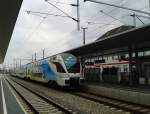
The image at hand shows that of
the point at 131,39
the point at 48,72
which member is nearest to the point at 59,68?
the point at 48,72

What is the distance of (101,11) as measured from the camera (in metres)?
22.9

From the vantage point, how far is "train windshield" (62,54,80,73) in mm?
26125

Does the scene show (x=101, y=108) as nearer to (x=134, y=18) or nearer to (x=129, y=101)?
(x=129, y=101)

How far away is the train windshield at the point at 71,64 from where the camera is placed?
1029 inches

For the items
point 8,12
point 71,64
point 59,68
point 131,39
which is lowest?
point 59,68

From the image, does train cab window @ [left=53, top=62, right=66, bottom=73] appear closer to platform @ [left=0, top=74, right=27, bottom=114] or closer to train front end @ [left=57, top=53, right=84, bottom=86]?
train front end @ [left=57, top=53, right=84, bottom=86]

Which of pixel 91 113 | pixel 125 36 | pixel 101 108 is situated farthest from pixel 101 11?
pixel 91 113

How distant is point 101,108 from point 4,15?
264 inches

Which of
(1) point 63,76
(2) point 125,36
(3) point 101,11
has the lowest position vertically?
(1) point 63,76

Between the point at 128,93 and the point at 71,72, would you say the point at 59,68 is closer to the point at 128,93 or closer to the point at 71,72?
the point at 71,72

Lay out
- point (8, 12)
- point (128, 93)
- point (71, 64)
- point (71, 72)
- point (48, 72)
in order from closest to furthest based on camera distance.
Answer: point (8, 12)
point (128, 93)
point (71, 72)
point (71, 64)
point (48, 72)

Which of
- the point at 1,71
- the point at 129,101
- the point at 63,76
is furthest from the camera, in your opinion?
the point at 1,71

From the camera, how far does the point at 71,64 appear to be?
26.3 metres

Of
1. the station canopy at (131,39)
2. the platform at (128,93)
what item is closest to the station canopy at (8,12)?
the station canopy at (131,39)
